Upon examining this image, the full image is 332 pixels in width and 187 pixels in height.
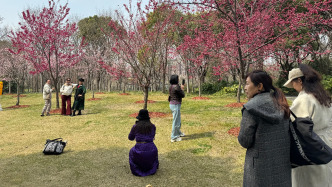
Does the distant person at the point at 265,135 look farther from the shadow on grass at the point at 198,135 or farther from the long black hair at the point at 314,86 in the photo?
the shadow on grass at the point at 198,135

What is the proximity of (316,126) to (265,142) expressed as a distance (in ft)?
3.90

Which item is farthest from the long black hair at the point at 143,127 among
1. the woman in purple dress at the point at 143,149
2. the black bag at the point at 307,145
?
the black bag at the point at 307,145

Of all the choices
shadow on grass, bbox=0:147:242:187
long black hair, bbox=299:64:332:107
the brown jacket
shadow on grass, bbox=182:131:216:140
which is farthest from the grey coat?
shadow on grass, bbox=182:131:216:140

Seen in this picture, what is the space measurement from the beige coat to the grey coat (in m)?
0.72

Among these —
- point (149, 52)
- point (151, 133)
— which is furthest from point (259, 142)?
point (149, 52)

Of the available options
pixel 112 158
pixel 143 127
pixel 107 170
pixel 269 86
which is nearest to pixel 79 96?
pixel 112 158

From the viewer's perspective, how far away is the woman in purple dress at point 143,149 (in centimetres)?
443

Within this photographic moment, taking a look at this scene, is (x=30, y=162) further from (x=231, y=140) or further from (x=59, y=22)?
(x=59, y=22)

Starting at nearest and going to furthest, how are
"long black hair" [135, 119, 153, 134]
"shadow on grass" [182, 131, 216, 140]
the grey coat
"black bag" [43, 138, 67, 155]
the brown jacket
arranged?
1. the grey coat
2. "long black hair" [135, 119, 153, 134]
3. "black bag" [43, 138, 67, 155]
4. the brown jacket
5. "shadow on grass" [182, 131, 216, 140]

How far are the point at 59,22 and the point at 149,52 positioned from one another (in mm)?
7816

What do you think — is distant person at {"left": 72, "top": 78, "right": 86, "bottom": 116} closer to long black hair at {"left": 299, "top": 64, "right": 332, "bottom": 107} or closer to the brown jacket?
the brown jacket

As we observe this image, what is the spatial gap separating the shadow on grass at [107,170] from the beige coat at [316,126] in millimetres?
1493

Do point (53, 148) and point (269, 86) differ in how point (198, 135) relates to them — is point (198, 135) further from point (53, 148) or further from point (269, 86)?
point (269, 86)

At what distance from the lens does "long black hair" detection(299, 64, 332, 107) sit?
8.94 ft
